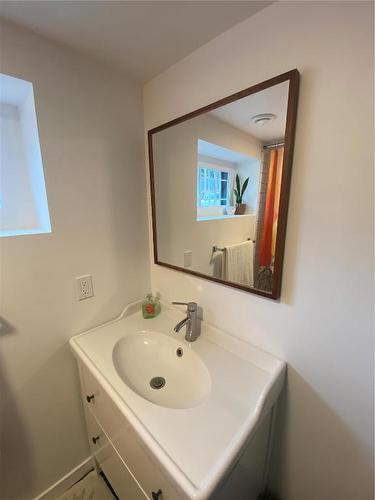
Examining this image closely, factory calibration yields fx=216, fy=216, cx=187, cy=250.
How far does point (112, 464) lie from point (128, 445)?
35 cm

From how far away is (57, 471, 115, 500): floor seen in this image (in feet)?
3.71

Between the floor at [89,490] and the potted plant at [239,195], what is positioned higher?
the potted plant at [239,195]

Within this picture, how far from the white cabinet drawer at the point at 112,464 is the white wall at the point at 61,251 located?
13cm

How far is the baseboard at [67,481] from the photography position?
3.64ft

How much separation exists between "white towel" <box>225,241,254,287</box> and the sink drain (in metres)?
0.55

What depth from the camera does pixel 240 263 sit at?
36.0 inches

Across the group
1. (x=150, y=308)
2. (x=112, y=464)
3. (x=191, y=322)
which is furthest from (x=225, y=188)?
(x=112, y=464)

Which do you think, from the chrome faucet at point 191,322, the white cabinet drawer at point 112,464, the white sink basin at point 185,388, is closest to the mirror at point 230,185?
the chrome faucet at point 191,322

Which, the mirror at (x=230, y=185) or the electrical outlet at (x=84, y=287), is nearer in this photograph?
the mirror at (x=230, y=185)

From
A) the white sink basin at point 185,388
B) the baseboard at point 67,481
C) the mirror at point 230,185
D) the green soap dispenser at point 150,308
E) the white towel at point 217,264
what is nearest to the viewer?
the white sink basin at point 185,388

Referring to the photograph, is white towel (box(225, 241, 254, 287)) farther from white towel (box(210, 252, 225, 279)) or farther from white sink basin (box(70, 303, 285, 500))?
white sink basin (box(70, 303, 285, 500))

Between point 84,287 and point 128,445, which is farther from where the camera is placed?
point 84,287

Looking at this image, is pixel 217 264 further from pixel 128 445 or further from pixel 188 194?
pixel 128 445

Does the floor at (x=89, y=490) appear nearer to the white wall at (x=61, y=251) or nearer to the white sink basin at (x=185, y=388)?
the white wall at (x=61, y=251)
